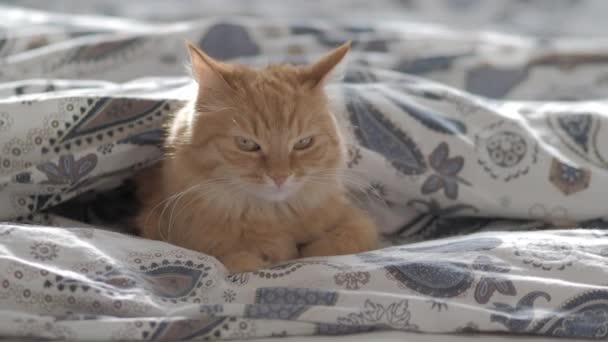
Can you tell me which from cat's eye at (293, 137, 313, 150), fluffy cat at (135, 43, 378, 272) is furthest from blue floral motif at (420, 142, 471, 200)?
cat's eye at (293, 137, 313, 150)

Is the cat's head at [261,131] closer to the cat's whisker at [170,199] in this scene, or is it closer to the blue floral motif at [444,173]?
the cat's whisker at [170,199]

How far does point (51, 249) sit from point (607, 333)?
0.91m

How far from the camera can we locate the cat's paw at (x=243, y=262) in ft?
4.40

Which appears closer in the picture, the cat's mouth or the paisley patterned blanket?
the paisley patterned blanket

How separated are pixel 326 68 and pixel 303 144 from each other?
0.50 ft

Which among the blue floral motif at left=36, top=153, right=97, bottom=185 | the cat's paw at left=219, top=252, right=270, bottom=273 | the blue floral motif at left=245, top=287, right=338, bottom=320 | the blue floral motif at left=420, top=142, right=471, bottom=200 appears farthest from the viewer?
the blue floral motif at left=420, top=142, right=471, bottom=200

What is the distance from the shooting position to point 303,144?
145 cm

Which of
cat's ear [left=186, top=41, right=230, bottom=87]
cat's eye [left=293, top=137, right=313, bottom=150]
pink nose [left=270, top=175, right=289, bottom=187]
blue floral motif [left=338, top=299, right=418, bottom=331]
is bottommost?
blue floral motif [left=338, top=299, right=418, bottom=331]

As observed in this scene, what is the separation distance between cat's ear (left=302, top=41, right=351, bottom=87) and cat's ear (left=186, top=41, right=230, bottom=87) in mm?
160

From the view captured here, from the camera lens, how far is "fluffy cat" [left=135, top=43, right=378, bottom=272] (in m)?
1.40

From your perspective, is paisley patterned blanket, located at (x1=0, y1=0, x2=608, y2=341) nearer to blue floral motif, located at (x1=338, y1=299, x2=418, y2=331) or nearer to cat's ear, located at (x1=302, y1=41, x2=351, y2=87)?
blue floral motif, located at (x1=338, y1=299, x2=418, y2=331)

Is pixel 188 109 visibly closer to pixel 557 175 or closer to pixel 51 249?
pixel 51 249

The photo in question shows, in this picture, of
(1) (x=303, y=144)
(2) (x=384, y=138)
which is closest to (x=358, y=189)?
(2) (x=384, y=138)

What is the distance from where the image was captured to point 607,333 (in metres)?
1.21
